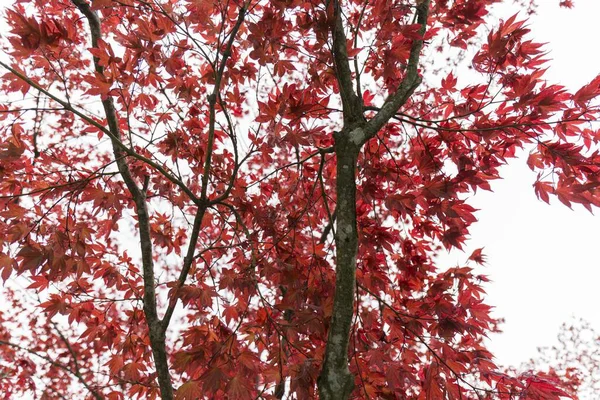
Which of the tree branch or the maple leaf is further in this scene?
the tree branch

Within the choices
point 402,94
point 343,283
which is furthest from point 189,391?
point 402,94

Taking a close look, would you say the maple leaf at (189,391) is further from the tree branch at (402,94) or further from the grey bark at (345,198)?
the tree branch at (402,94)

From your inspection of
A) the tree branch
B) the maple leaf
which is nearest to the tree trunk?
the tree branch

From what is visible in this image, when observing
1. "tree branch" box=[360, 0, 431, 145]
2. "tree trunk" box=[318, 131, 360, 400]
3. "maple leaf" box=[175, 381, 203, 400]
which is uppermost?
"tree branch" box=[360, 0, 431, 145]

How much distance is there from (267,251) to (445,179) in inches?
46.2

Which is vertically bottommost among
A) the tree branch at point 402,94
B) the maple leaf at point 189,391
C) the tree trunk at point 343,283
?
the maple leaf at point 189,391

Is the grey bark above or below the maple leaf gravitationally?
above

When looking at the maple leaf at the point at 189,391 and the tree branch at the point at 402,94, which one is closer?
the maple leaf at the point at 189,391

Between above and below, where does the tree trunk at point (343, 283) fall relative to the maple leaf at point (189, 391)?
above

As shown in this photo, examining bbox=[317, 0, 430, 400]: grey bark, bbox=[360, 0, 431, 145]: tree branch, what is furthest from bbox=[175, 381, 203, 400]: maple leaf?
bbox=[360, 0, 431, 145]: tree branch

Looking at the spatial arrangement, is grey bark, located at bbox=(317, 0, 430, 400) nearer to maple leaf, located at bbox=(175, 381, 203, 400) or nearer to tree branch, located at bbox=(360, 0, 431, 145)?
tree branch, located at bbox=(360, 0, 431, 145)

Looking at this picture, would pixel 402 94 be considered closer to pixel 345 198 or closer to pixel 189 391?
pixel 345 198

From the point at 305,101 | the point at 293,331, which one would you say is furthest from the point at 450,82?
the point at 293,331

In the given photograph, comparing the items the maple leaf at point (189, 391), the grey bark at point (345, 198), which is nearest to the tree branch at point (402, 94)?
the grey bark at point (345, 198)
